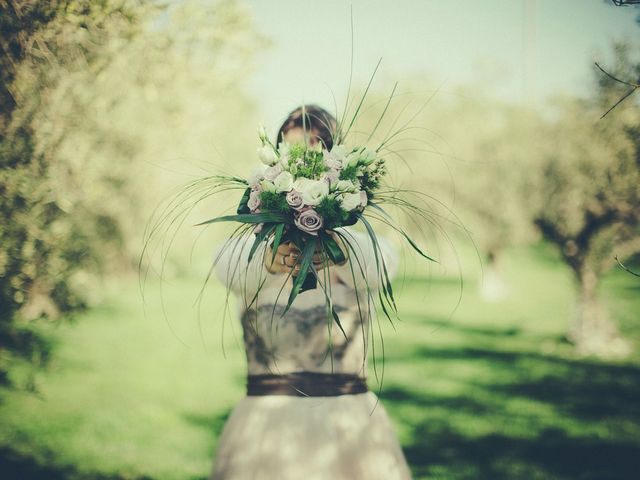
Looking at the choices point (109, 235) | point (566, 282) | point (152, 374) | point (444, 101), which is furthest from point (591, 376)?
point (566, 282)

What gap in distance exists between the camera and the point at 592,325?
11258 mm

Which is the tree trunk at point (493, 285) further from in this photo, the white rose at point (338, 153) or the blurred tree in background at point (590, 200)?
the white rose at point (338, 153)

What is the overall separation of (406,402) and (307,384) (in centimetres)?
660

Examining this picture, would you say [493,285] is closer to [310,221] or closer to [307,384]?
→ [307,384]

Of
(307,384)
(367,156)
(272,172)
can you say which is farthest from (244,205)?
(307,384)

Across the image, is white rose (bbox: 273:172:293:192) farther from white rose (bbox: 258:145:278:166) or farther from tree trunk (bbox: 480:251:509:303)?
tree trunk (bbox: 480:251:509:303)

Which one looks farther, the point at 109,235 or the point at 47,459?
the point at 109,235

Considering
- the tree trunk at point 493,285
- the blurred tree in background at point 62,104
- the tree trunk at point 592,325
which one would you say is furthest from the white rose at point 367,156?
the tree trunk at point 493,285

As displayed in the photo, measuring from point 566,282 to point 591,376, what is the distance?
55.7 feet

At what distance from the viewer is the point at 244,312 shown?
2.93 meters

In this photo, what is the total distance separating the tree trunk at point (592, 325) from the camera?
1079 centimetres

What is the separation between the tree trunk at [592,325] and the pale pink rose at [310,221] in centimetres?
977

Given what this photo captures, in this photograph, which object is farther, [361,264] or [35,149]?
[35,149]

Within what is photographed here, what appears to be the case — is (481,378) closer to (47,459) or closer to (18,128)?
(47,459)
